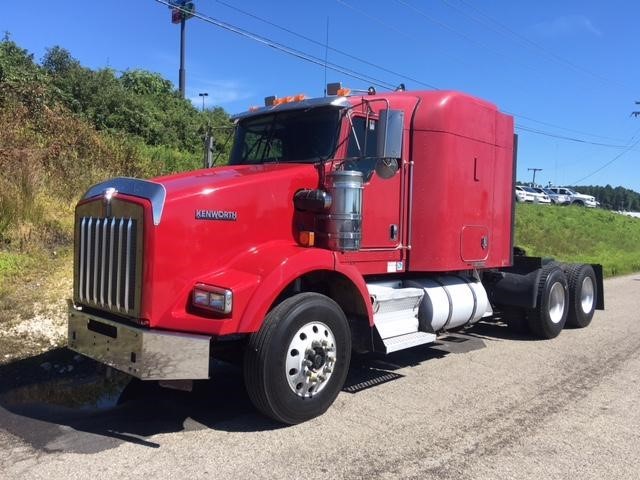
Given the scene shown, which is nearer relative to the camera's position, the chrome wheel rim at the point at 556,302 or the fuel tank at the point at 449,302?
the fuel tank at the point at 449,302

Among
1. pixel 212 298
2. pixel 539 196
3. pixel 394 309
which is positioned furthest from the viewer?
pixel 539 196

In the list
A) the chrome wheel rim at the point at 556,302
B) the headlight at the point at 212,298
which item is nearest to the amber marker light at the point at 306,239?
the headlight at the point at 212,298

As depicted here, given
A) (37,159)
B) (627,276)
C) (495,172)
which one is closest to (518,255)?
(495,172)

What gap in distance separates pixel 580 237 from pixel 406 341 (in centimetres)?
2174

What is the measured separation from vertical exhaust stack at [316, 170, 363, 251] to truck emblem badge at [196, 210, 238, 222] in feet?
3.11

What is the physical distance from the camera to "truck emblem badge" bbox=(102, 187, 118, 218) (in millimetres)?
4609

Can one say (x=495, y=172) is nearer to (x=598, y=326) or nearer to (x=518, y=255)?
(x=518, y=255)

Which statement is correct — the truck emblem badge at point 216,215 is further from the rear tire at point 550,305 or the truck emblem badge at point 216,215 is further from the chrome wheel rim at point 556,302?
the chrome wheel rim at point 556,302

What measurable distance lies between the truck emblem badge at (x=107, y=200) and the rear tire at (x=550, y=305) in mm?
5812

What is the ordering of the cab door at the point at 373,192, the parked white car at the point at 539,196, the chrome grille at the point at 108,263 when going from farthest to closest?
the parked white car at the point at 539,196
the cab door at the point at 373,192
the chrome grille at the point at 108,263

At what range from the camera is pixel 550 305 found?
327 inches

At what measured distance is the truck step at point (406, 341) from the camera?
5668 mm

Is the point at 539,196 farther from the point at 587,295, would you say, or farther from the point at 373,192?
the point at 373,192

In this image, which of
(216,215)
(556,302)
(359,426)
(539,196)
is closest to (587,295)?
(556,302)
